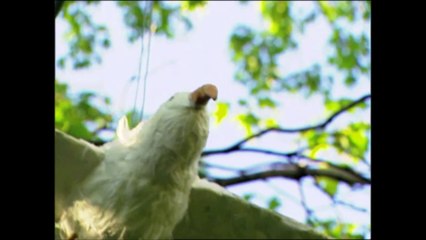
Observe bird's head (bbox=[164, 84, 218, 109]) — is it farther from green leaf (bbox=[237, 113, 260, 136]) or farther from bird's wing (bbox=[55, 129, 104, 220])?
green leaf (bbox=[237, 113, 260, 136])

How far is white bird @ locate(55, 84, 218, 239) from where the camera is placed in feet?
5.29

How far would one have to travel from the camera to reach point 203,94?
151cm

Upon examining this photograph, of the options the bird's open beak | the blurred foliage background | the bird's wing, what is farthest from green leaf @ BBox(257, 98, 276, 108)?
the bird's open beak

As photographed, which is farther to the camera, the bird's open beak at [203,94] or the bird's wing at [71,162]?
the bird's wing at [71,162]

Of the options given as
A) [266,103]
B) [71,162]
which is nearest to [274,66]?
[266,103]

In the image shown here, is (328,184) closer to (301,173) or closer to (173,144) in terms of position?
(301,173)

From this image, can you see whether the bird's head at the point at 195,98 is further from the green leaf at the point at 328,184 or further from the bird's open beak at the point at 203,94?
the green leaf at the point at 328,184

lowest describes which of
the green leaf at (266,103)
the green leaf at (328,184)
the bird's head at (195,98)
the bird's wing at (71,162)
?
the green leaf at (328,184)

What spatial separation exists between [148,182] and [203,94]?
0.24m

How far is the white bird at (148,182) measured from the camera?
161 cm

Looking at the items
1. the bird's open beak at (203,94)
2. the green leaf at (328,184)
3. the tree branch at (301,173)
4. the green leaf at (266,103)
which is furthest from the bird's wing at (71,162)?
the green leaf at (266,103)
